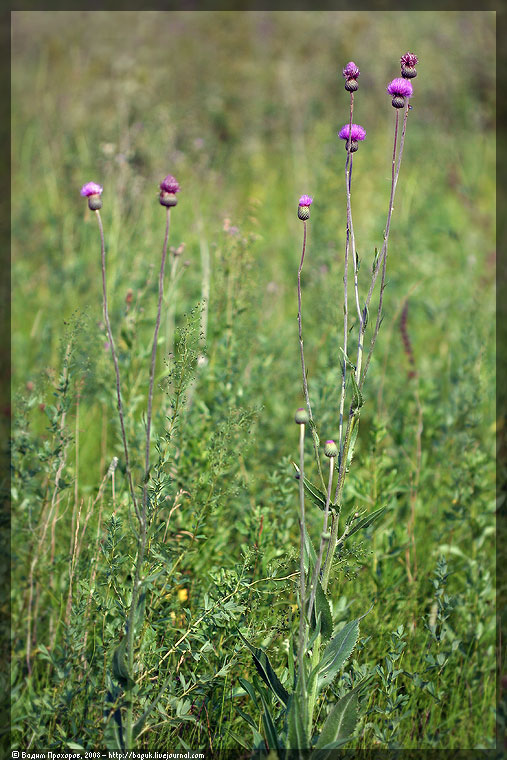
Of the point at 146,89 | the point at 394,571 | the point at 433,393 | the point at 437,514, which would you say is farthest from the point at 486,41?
the point at 394,571

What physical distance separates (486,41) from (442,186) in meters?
1.99

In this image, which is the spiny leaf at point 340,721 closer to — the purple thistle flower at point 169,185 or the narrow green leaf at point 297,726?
the narrow green leaf at point 297,726

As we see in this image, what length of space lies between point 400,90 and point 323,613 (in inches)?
46.4

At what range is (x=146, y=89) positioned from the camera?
4.84m

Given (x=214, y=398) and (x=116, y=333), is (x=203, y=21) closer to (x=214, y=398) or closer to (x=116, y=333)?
(x=116, y=333)

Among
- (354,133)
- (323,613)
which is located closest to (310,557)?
(323,613)

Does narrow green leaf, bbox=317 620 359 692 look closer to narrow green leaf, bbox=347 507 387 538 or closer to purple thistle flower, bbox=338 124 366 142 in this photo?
narrow green leaf, bbox=347 507 387 538

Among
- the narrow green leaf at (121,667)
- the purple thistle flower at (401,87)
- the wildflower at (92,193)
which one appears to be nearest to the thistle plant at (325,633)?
the purple thistle flower at (401,87)

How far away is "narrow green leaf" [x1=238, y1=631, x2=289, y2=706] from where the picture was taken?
152cm

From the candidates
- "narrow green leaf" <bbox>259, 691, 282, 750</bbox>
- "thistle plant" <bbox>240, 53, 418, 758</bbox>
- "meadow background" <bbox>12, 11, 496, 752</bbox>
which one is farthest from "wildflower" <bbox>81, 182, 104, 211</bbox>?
"narrow green leaf" <bbox>259, 691, 282, 750</bbox>

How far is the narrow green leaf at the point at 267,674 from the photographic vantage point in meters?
1.52

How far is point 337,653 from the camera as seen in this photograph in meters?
1.55

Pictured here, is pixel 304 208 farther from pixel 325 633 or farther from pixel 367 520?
pixel 325 633

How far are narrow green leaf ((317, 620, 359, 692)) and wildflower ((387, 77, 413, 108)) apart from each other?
3.84 ft
